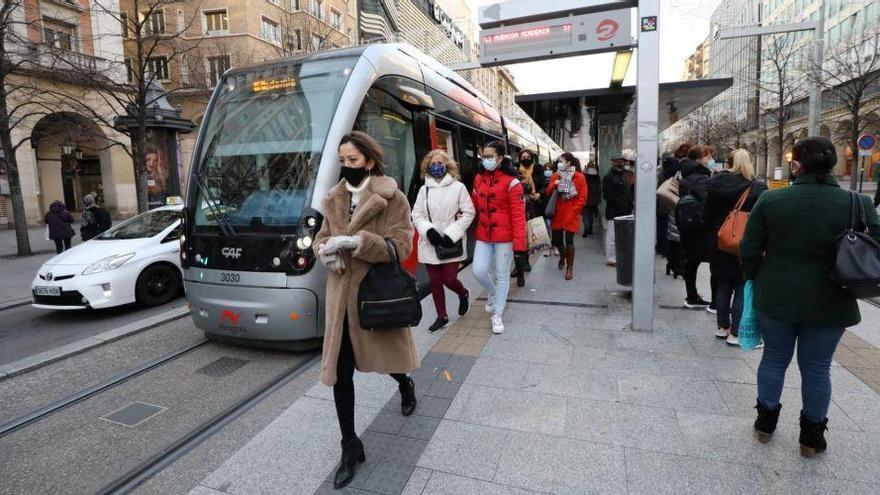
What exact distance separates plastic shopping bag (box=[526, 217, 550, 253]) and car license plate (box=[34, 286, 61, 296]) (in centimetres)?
607

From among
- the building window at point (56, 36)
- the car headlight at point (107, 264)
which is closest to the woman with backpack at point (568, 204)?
the car headlight at point (107, 264)

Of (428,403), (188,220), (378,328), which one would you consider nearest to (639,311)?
(428,403)

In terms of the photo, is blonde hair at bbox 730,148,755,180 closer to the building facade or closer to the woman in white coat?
the woman in white coat

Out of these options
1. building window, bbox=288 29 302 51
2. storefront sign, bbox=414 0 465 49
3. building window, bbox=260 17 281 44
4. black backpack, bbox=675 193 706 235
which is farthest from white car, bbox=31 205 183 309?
storefront sign, bbox=414 0 465 49

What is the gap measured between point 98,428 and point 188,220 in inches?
84.2

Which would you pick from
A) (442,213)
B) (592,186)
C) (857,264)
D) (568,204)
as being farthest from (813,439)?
(592,186)

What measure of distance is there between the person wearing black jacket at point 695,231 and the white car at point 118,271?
5988mm

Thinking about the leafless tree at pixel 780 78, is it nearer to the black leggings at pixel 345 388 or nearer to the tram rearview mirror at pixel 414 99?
the tram rearview mirror at pixel 414 99

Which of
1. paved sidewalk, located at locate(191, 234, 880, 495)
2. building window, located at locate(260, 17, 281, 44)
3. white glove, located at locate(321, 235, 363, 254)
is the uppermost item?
building window, located at locate(260, 17, 281, 44)

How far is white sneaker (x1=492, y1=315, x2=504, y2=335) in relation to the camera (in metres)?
5.10

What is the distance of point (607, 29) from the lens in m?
4.92

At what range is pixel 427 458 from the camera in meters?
2.93

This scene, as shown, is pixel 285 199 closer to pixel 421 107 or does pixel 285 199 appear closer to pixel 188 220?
pixel 188 220

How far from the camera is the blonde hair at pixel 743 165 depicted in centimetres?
429
